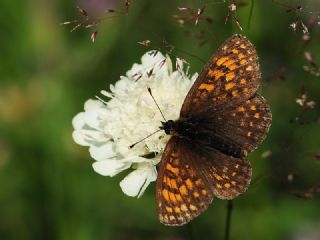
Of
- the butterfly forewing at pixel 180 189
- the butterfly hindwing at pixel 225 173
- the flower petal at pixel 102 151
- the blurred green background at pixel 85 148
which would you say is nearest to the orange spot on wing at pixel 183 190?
the butterfly forewing at pixel 180 189

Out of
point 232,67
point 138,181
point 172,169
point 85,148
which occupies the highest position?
point 232,67

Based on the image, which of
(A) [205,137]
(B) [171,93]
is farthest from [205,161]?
(B) [171,93]

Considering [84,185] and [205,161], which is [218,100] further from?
[84,185]

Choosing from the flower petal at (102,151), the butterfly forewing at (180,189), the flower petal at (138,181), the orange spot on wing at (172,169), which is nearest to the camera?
the butterfly forewing at (180,189)

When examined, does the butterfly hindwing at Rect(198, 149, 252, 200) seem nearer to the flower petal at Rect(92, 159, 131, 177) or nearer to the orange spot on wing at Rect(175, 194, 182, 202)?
the orange spot on wing at Rect(175, 194, 182, 202)

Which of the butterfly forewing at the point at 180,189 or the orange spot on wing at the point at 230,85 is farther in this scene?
the orange spot on wing at the point at 230,85

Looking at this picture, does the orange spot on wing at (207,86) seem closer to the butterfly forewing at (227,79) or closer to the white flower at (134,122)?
the butterfly forewing at (227,79)

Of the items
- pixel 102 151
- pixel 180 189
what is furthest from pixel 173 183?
pixel 102 151

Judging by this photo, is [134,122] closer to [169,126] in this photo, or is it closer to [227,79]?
[169,126]
